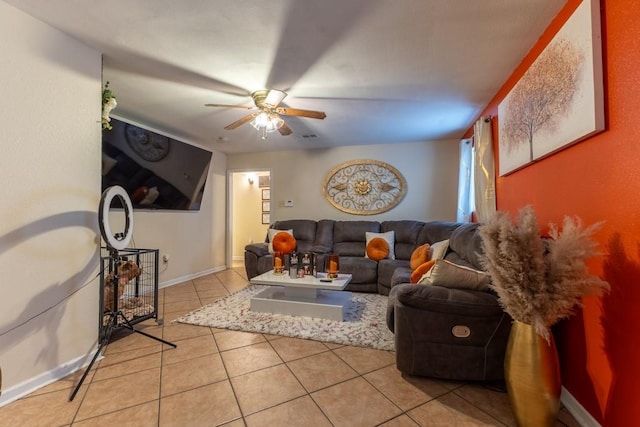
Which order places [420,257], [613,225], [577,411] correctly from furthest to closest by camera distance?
[420,257], [577,411], [613,225]

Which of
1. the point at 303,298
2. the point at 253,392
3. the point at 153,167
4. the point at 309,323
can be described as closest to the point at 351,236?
the point at 303,298

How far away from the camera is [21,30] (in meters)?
1.64

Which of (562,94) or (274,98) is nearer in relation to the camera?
(562,94)

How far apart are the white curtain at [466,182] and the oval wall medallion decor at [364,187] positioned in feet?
3.31

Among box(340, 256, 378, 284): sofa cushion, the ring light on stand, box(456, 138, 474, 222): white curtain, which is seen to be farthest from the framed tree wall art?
the ring light on stand

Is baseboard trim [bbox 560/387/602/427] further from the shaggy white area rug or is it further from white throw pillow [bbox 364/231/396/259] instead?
white throw pillow [bbox 364/231/396/259]

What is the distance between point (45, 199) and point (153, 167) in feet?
6.54

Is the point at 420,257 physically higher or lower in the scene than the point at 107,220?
lower

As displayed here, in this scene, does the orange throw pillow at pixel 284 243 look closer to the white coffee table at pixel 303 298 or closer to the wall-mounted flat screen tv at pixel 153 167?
the white coffee table at pixel 303 298

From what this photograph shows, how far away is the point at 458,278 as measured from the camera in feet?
5.65

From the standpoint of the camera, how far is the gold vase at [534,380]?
1277 millimetres

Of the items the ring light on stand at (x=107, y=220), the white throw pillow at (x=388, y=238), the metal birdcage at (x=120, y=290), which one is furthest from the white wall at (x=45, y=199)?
the white throw pillow at (x=388, y=238)

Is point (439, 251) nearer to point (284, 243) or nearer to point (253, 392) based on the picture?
point (284, 243)

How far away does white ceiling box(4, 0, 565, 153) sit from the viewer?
1612mm
